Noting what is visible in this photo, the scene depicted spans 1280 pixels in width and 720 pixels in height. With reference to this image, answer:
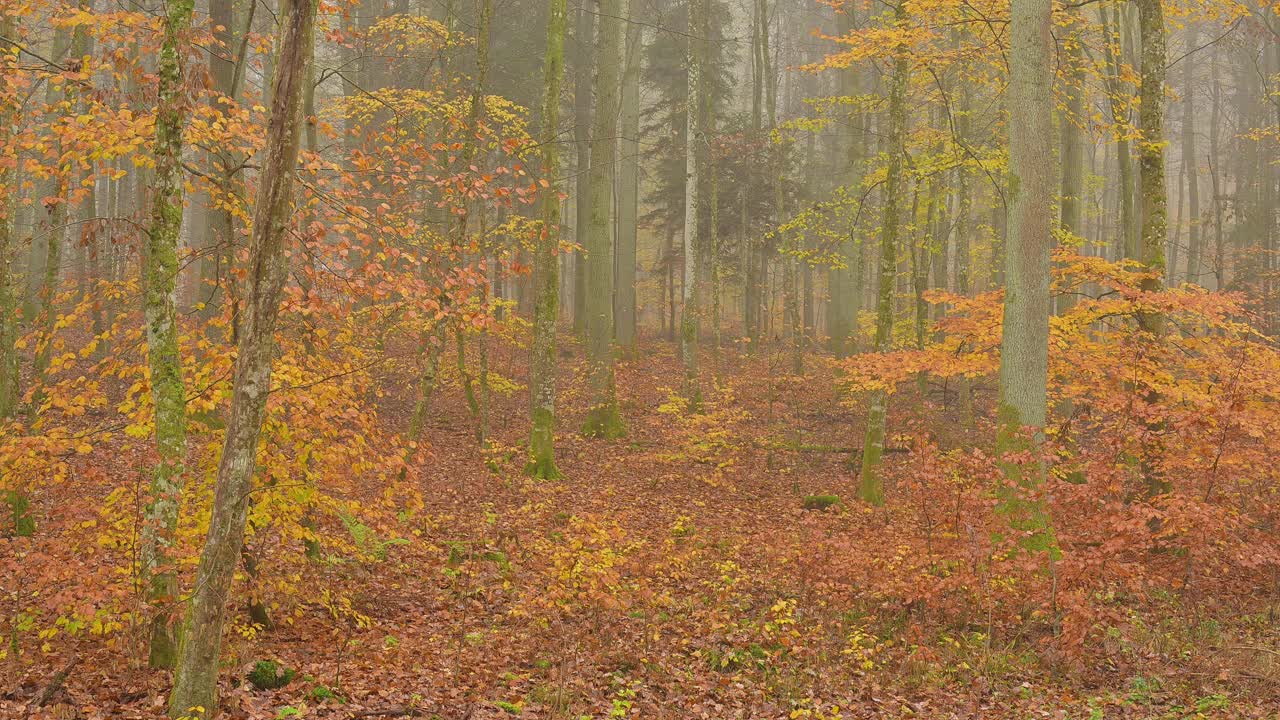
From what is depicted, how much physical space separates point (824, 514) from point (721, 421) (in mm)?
3806

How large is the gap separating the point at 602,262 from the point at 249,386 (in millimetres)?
12845

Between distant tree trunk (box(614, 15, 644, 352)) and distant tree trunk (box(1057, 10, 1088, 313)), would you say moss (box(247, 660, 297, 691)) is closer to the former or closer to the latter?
distant tree trunk (box(1057, 10, 1088, 313))

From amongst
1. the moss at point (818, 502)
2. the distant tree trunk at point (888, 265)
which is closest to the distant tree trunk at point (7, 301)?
the moss at point (818, 502)

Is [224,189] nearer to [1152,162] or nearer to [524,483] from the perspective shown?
[524,483]

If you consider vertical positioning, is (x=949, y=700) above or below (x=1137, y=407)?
below

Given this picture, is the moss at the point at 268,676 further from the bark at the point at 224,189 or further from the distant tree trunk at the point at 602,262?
the distant tree trunk at the point at 602,262

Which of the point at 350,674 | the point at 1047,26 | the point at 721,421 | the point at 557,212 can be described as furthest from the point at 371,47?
the point at 350,674

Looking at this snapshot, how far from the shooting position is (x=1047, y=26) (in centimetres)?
996

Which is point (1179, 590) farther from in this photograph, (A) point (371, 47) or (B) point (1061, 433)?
(A) point (371, 47)

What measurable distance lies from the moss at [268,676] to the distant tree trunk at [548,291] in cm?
764

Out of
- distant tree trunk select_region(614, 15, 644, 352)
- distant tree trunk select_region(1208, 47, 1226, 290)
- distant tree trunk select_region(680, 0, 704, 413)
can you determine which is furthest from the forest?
distant tree trunk select_region(1208, 47, 1226, 290)

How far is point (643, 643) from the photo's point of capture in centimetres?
833

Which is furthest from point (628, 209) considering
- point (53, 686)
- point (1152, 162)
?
point (53, 686)

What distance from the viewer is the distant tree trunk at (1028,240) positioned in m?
9.98
